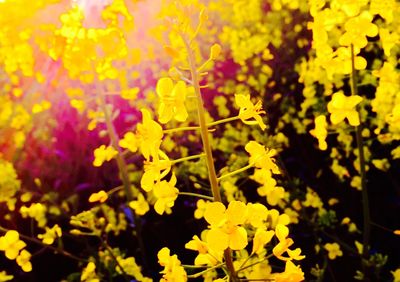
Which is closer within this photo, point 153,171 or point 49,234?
point 153,171

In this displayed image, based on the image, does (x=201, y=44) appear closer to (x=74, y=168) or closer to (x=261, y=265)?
(x=74, y=168)

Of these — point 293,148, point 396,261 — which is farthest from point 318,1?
point 293,148

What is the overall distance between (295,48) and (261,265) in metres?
3.37

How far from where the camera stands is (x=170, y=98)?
51.0 inches

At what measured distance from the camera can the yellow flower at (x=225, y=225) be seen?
3.81 feet

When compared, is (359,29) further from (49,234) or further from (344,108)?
(49,234)

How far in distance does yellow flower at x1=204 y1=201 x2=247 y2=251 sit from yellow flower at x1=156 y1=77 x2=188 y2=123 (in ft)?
0.93

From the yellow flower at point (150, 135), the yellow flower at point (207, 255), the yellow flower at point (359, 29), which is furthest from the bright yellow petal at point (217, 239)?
the yellow flower at point (359, 29)

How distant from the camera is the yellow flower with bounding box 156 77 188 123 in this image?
127cm

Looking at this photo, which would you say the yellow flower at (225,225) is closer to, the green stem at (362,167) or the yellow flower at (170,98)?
the yellow flower at (170,98)

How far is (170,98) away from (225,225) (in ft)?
1.18

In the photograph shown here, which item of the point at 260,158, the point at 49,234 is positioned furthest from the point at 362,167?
the point at 49,234

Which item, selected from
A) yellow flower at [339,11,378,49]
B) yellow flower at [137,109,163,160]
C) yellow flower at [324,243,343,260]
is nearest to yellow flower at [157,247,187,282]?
yellow flower at [137,109,163,160]

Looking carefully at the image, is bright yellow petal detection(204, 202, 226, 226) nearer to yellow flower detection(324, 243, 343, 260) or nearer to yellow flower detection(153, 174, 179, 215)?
yellow flower detection(153, 174, 179, 215)
